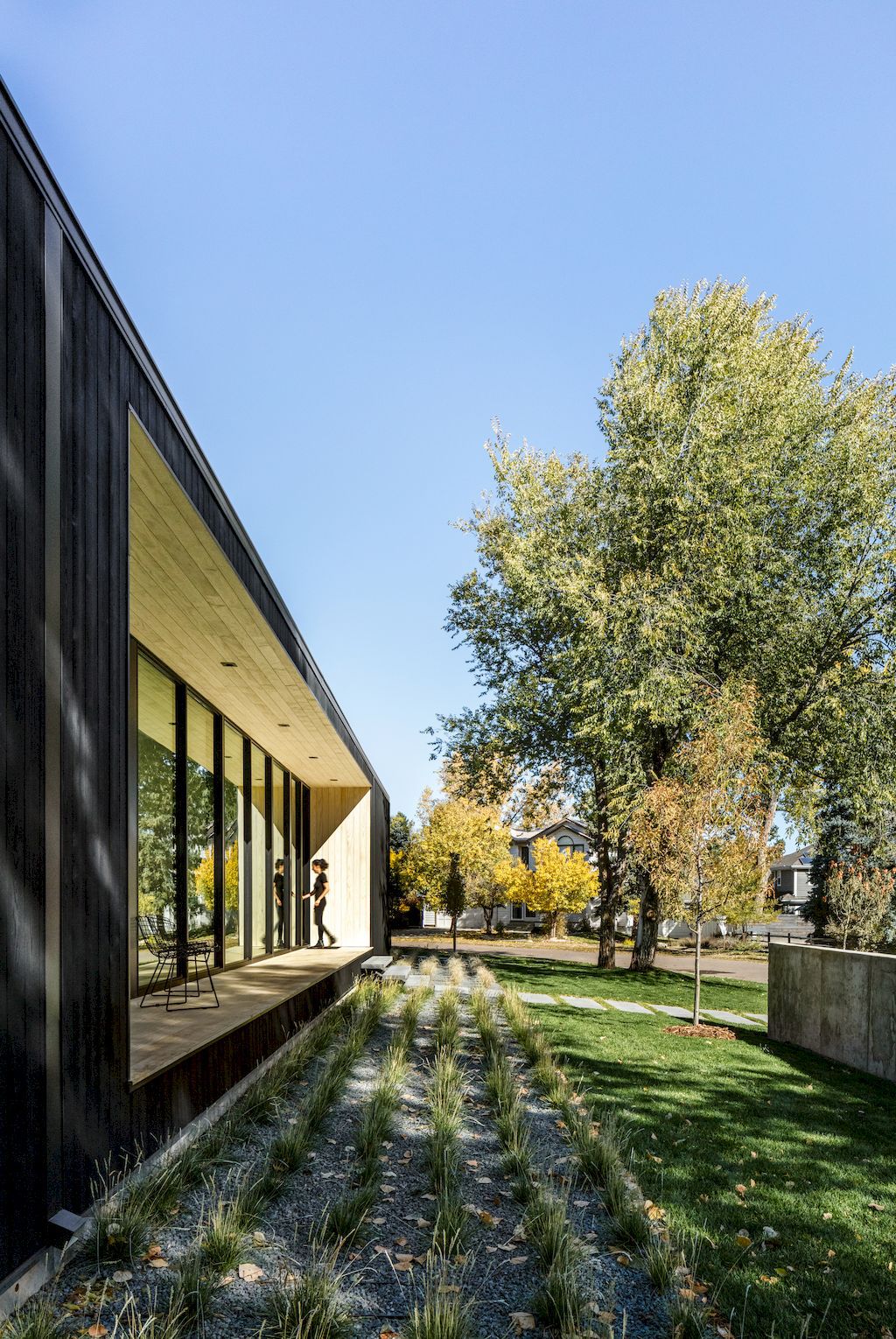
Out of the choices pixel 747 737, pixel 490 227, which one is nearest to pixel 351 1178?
pixel 747 737

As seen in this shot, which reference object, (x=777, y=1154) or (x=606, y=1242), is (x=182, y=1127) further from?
(x=777, y=1154)

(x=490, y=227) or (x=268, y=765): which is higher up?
(x=490, y=227)

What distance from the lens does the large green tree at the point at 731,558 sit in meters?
16.0

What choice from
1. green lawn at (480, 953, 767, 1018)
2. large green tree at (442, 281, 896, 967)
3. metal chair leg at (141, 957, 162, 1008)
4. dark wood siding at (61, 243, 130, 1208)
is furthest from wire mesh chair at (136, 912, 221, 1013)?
large green tree at (442, 281, 896, 967)

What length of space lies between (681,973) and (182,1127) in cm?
1809

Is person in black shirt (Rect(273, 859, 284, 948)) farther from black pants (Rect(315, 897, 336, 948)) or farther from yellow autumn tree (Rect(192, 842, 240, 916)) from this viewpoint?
yellow autumn tree (Rect(192, 842, 240, 916))

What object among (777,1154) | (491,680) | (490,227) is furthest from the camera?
(491,680)

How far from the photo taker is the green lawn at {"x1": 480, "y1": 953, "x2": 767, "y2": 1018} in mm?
15250

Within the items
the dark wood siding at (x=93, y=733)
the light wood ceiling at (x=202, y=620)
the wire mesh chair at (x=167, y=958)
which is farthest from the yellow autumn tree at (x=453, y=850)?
the dark wood siding at (x=93, y=733)

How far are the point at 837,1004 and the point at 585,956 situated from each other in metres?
20.2

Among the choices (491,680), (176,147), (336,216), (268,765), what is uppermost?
(176,147)

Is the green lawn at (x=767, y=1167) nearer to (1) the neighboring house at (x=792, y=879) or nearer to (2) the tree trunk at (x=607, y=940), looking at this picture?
(2) the tree trunk at (x=607, y=940)

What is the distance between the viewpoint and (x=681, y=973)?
70.1 feet

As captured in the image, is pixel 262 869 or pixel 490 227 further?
pixel 490 227
